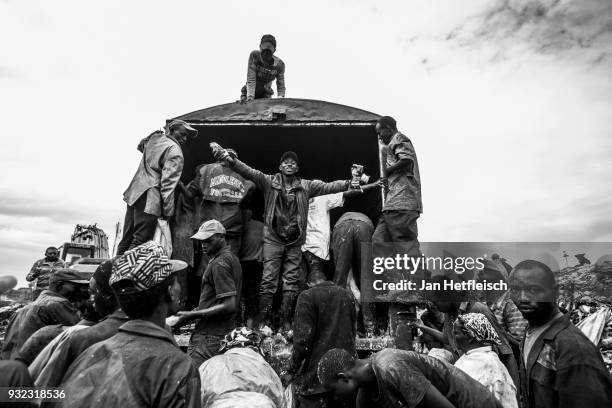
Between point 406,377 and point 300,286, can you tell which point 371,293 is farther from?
point 406,377

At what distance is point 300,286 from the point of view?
5.97m

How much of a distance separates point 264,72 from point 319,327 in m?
5.63

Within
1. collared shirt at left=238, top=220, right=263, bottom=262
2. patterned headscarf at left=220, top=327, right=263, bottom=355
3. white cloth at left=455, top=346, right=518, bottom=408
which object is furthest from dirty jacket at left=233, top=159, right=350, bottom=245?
white cloth at left=455, top=346, right=518, bottom=408

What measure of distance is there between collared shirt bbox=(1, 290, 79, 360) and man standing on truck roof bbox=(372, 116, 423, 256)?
11.8 ft

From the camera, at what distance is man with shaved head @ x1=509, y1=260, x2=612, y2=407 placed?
2246 millimetres

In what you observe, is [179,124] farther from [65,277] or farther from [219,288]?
[219,288]

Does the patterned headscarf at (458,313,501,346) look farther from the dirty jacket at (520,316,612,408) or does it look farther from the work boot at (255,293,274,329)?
the work boot at (255,293,274,329)

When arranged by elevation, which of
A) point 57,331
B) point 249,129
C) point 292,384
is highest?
point 249,129

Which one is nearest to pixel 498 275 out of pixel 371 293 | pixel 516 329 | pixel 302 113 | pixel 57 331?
pixel 516 329

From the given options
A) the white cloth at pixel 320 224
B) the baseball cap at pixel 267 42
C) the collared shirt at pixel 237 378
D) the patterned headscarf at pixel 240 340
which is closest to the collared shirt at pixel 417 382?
the collared shirt at pixel 237 378

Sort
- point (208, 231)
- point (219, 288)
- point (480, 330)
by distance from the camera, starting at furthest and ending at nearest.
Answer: point (208, 231)
point (219, 288)
point (480, 330)

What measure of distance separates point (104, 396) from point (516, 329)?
4.61 meters

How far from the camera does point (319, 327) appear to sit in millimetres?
4062

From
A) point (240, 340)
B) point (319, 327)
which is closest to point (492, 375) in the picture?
point (319, 327)
